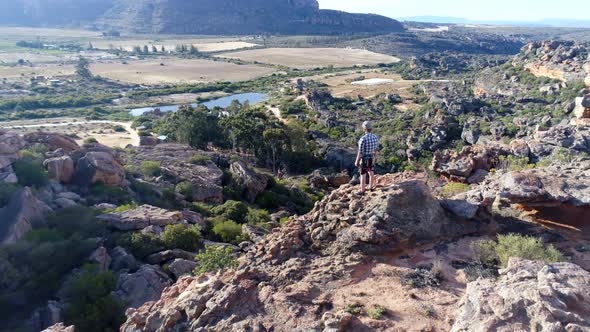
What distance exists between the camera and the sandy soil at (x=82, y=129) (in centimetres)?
5375

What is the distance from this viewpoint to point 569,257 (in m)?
11.1

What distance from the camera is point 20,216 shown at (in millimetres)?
17109

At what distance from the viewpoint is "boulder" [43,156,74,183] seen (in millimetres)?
23325

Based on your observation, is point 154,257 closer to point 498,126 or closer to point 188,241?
point 188,241

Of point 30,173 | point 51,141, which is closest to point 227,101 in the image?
point 51,141

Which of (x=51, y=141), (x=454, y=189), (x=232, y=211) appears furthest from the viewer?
(x=51, y=141)

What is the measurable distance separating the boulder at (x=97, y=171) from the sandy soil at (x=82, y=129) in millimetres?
26527

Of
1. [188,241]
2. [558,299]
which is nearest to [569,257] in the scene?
[558,299]

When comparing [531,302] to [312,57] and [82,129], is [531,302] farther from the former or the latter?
[312,57]

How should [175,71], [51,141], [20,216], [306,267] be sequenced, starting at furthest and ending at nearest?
[175,71]
[51,141]
[20,216]
[306,267]

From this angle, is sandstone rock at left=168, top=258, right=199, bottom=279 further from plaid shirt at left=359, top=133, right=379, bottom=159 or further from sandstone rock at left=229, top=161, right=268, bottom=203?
sandstone rock at left=229, top=161, right=268, bottom=203

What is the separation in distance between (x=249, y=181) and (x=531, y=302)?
2515cm

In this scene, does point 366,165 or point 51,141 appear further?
point 51,141

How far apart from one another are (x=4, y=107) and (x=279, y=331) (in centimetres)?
8518
